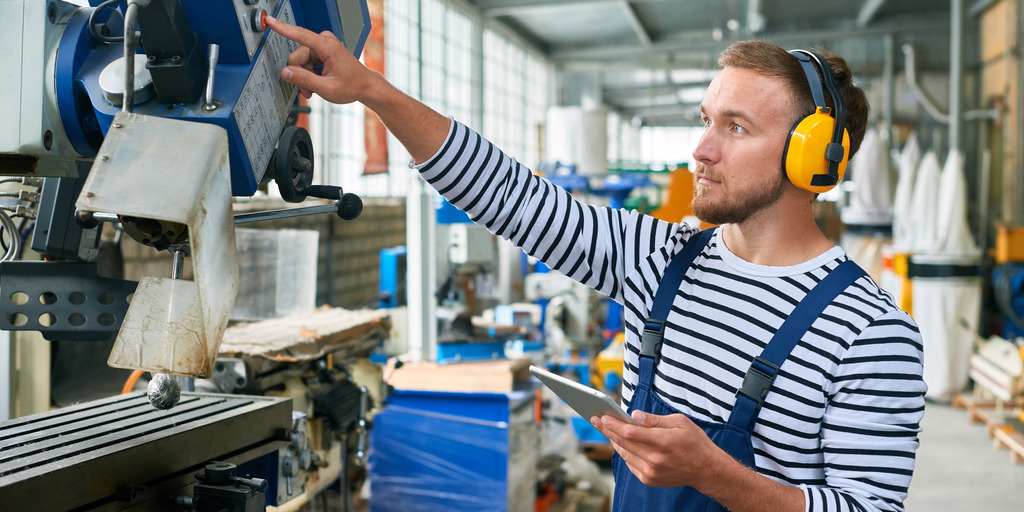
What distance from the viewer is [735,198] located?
1057mm

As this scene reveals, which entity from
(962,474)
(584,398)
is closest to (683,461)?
(584,398)

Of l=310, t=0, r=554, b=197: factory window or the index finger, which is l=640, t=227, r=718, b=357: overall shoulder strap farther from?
l=310, t=0, r=554, b=197: factory window

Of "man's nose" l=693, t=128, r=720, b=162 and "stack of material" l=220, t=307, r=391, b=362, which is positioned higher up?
"man's nose" l=693, t=128, r=720, b=162

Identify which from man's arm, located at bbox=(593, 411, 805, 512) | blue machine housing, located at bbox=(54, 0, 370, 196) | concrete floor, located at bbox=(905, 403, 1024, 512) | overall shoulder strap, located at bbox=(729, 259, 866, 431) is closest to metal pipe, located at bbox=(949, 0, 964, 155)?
concrete floor, located at bbox=(905, 403, 1024, 512)

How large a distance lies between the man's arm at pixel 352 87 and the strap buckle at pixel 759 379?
51 centimetres

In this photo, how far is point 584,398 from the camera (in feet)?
2.69

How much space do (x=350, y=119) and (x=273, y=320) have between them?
4291 millimetres

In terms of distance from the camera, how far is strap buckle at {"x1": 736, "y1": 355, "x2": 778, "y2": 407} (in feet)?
3.17

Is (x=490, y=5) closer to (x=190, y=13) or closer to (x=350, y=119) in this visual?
(x=350, y=119)

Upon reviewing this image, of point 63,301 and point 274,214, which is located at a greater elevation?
point 274,214

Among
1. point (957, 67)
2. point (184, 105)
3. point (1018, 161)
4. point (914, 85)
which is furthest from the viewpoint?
point (914, 85)

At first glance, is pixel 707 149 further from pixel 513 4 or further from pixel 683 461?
pixel 513 4

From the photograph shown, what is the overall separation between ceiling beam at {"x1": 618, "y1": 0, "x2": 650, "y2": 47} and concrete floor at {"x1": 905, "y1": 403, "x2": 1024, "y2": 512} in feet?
18.1

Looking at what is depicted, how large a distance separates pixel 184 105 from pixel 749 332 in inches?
29.6
